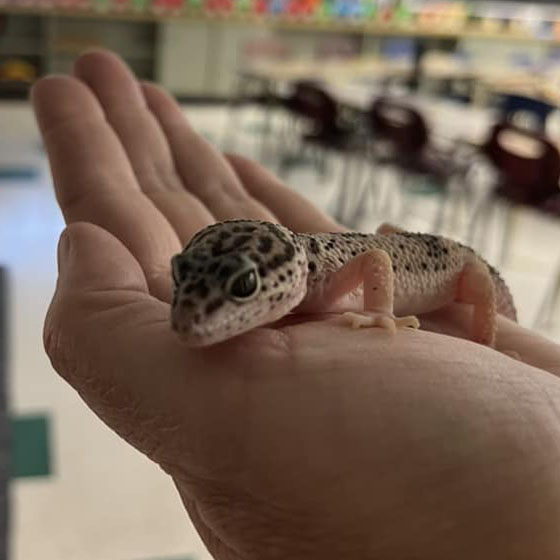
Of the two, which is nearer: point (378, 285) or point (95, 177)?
point (378, 285)

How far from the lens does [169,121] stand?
154 cm

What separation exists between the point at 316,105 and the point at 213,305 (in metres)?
4.74

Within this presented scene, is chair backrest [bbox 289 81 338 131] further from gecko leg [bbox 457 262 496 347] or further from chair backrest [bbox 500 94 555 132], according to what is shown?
gecko leg [bbox 457 262 496 347]

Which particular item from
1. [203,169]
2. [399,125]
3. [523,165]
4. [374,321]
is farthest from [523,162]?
[374,321]

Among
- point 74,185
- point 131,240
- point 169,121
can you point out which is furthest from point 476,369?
point 169,121

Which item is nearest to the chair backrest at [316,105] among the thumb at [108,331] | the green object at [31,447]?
the green object at [31,447]

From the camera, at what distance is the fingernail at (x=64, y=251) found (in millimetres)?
947

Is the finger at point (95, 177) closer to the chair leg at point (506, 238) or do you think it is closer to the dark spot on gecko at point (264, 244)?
the dark spot on gecko at point (264, 244)

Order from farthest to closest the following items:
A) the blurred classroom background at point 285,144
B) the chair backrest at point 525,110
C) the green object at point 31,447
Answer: the chair backrest at point 525,110 → the green object at point 31,447 → the blurred classroom background at point 285,144

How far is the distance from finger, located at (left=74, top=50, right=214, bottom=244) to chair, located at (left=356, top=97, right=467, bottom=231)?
3.19m

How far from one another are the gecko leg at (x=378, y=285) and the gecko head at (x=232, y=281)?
0.45 feet

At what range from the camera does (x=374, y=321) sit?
90cm

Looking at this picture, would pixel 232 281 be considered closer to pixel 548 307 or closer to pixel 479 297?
pixel 479 297

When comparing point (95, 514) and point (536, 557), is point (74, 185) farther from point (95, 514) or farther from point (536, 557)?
point (95, 514)
